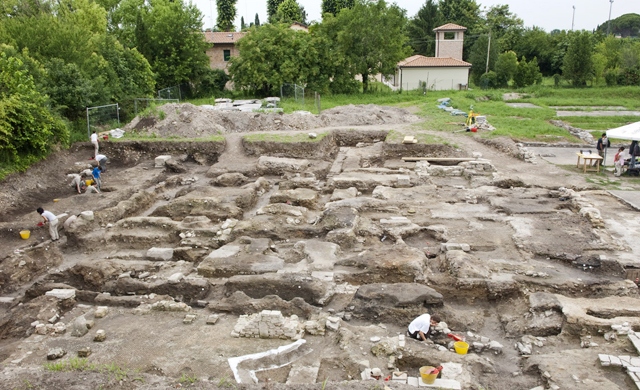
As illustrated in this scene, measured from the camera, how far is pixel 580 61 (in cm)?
3941

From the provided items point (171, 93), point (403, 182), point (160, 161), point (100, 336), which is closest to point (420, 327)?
point (100, 336)

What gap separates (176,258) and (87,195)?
5.60m

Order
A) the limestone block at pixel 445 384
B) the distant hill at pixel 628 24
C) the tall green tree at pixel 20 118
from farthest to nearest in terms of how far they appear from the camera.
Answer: the distant hill at pixel 628 24, the tall green tree at pixel 20 118, the limestone block at pixel 445 384

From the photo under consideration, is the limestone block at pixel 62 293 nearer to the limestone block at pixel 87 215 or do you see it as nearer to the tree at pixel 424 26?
the limestone block at pixel 87 215

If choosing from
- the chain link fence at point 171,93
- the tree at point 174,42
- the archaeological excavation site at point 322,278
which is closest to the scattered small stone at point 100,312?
the archaeological excavation site at point 322,278

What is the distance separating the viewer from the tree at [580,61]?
39.0 m

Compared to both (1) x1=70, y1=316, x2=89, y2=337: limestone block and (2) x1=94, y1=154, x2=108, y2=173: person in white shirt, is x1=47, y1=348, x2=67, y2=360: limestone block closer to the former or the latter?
(1) x1=70, y1=316, x2=89, y2=337: limestone block

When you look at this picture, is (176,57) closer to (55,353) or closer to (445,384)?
(55,353)

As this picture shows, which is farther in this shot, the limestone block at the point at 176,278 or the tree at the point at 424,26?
the tree at the point at 424,26

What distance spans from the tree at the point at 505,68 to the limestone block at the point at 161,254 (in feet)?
119

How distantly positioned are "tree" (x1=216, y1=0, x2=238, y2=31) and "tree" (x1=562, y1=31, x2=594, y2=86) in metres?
33.0

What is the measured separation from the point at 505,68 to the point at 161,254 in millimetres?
36493

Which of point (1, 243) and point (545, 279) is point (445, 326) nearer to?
point (545, 279)

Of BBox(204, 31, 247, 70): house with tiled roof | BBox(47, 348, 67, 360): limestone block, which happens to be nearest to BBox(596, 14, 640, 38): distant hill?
BBox(204, 31, 247, 70): house with tiled roof
